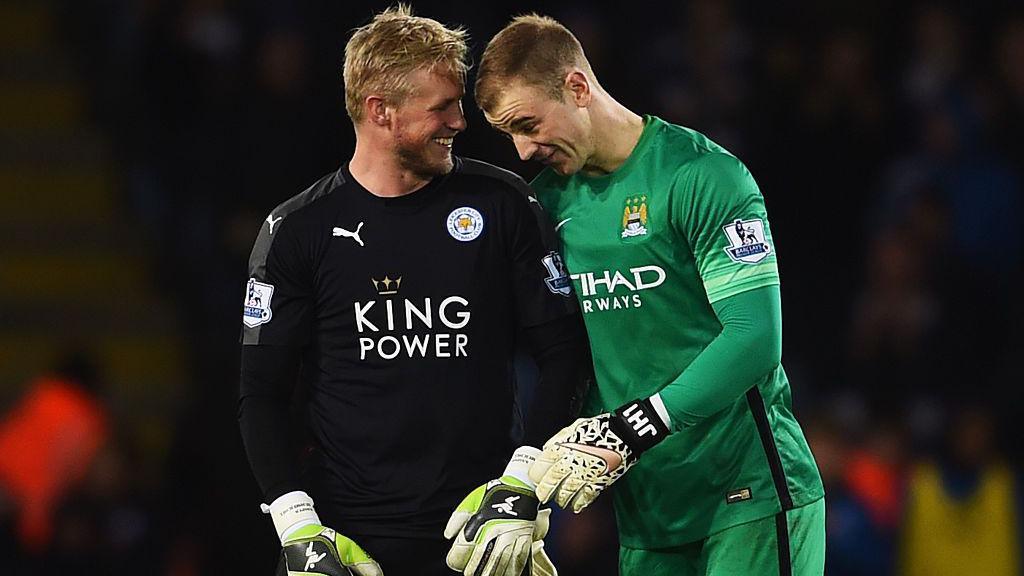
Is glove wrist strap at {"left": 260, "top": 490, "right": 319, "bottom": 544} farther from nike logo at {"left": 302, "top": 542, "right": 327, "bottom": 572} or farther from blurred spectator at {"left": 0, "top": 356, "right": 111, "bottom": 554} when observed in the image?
blurred spectator at {"left": 0, "top": 356, "right": 111, "bottom": 554}

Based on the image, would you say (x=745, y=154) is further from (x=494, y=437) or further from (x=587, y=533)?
(x=494, y=437)

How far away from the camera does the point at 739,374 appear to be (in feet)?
13.5

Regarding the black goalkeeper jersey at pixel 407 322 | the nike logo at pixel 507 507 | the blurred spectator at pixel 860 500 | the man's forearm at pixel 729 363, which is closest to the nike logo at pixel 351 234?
the black goalkeeper jersey at pixel 407 322

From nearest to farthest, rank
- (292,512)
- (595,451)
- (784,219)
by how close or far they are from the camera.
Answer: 1. (595,451)
2. (292,512)
3. (784,219)

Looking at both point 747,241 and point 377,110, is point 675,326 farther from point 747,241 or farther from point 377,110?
point 377,110

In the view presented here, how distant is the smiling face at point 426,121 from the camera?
4320 millimetres

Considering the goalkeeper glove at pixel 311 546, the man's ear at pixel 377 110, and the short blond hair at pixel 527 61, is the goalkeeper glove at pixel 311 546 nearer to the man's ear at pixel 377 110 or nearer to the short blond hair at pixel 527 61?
the man's ear at pixel 377 110

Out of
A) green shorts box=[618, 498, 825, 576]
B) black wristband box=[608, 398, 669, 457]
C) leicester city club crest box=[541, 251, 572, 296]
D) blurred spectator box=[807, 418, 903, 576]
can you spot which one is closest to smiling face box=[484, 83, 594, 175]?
leicester city club crest box=[541, 251, 572, 296]

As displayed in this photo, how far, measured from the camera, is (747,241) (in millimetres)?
4191

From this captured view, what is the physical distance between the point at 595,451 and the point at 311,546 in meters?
0.77

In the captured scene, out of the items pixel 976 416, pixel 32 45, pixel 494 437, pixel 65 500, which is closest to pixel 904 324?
pixel 976 416

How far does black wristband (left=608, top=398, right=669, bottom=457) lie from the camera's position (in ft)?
13.4

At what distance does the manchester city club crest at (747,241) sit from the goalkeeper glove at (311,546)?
123 centimetres

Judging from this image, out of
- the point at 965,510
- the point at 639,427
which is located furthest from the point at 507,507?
the point at 965,510
